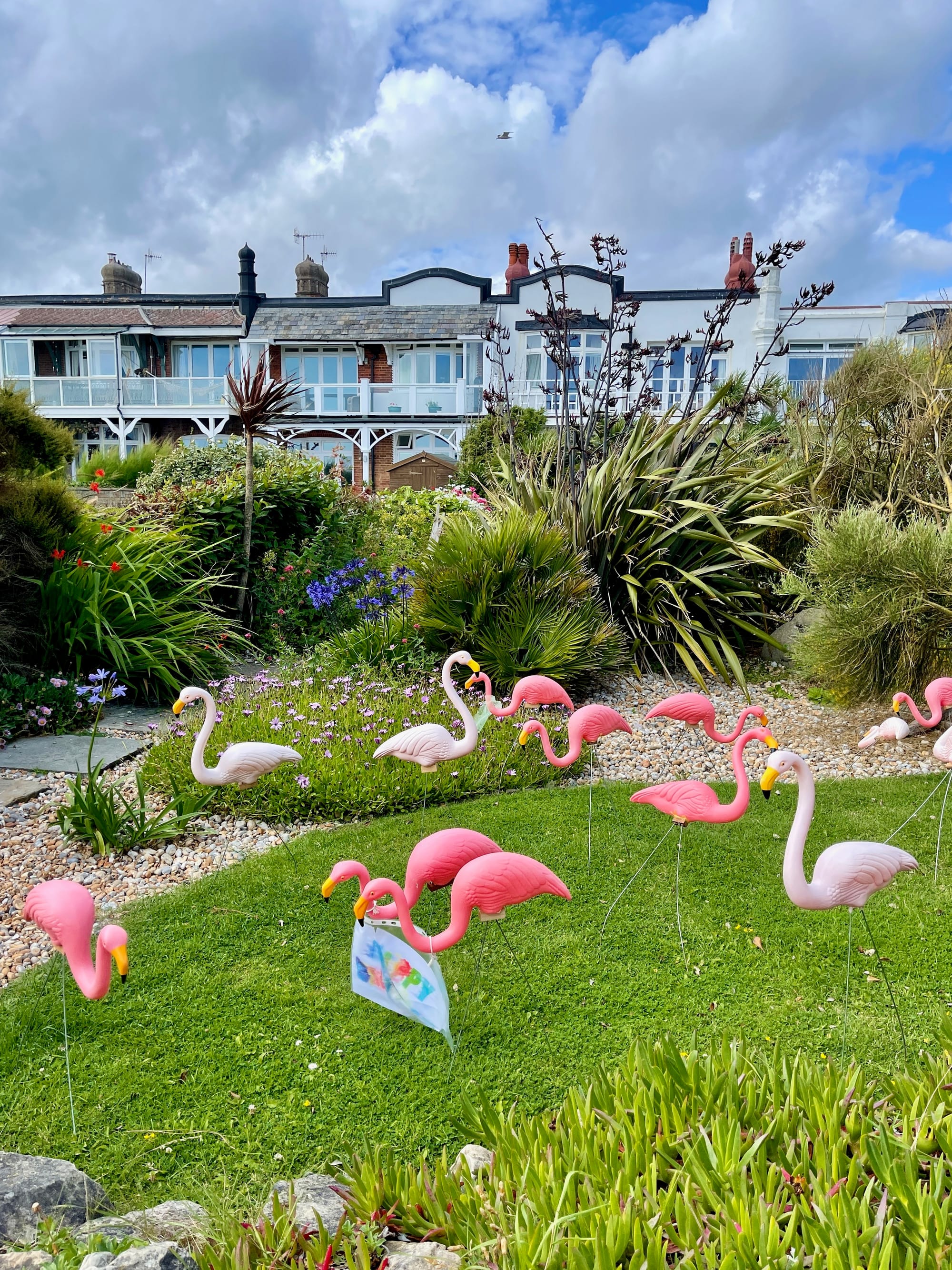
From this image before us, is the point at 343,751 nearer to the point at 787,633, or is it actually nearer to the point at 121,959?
the point at 121,959

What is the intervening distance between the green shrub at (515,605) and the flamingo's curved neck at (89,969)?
4.17 metres

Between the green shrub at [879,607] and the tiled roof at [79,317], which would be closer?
the green shrub at [879,607]

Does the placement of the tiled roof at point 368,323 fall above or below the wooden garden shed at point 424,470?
above

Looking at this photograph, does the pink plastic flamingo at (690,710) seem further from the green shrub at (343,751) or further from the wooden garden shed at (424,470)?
the wooden garden shed at (424,470)

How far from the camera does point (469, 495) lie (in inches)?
497

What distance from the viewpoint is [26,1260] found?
178 centimetres

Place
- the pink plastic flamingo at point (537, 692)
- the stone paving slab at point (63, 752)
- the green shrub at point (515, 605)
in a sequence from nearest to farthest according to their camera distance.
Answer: the pink plastic flamingo at point (537, 692)
the stone paving slab at point (63, 752)
the green shrub at point (515, 605)

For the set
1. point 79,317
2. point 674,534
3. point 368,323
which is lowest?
point 674,534

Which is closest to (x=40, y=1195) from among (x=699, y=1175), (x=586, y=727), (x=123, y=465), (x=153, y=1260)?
(x=153, y=1260)

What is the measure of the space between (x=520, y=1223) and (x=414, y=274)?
97.2ft

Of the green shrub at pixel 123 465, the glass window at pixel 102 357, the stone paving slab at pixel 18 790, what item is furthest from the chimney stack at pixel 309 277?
the stone paving slab at pixel 18 790

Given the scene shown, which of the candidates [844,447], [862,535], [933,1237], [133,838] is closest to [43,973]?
[133,838]

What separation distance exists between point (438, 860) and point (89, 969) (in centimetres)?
105

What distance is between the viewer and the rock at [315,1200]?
6.59ft
